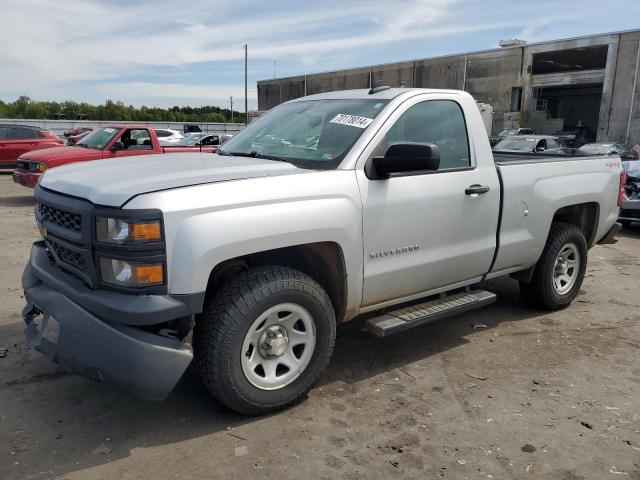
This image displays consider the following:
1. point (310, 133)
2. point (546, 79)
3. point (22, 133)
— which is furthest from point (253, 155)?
point (546, 79)

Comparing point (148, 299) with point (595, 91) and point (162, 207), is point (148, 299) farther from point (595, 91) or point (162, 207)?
point (595, 91)

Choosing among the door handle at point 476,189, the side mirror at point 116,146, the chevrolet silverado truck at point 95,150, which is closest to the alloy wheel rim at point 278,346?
the door handle at point 476,189

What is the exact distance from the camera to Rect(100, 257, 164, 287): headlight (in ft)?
8.84

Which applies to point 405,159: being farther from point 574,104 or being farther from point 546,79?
point 574,104

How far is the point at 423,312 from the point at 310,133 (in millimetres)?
1531

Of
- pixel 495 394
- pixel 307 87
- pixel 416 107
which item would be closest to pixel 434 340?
pixel 495 394

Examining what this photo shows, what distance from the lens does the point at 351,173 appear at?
11.2ft

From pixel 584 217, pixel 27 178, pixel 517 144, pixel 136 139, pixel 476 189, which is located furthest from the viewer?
pixel 517 144

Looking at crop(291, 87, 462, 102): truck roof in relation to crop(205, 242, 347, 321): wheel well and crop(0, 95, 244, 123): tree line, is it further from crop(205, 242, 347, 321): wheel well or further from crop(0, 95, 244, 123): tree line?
crop(0, 95, 244, 123): tree line

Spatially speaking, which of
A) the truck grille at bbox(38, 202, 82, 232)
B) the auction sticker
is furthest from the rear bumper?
the auction sticker

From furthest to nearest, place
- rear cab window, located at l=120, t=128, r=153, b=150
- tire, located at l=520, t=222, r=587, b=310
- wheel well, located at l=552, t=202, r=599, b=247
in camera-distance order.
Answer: rear cab window, located at l=120, t=128, r=153, b=150, wheel well, located at l=552, t=202, r=599, b=247, tire, located at l=520, t=222, r=587, b=310

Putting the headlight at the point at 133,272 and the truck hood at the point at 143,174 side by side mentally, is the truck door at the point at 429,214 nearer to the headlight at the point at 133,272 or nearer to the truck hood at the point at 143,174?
the truck hood at the point at 143,174

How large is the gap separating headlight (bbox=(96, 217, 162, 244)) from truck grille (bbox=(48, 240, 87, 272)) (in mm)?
274

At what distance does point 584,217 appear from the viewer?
5492 mm
